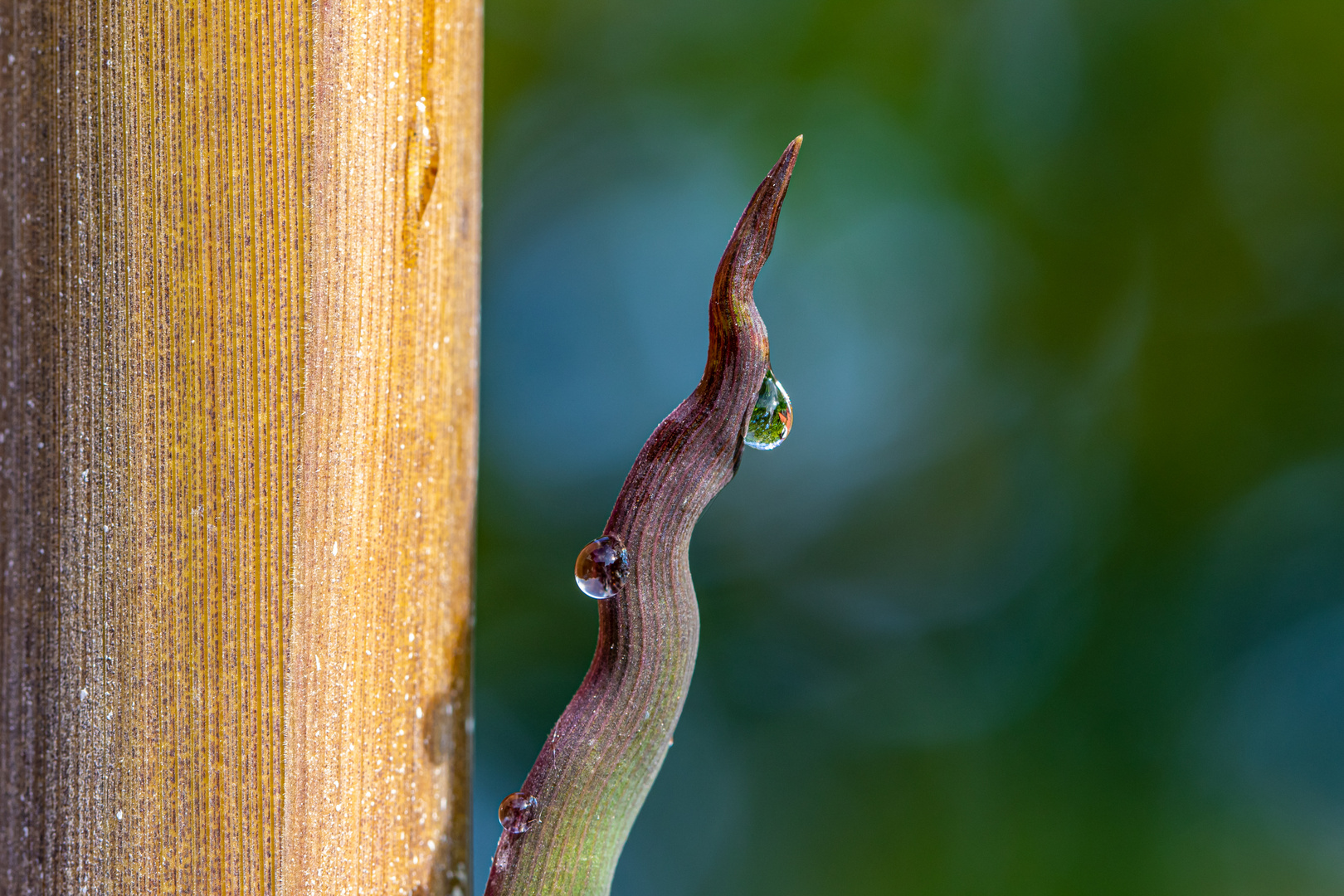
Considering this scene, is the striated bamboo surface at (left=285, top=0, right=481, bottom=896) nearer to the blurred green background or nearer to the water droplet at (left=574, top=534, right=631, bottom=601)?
the water droplet at (left=574, top=534, right=631, bottom=601)

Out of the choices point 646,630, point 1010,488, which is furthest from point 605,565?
point 1010,488

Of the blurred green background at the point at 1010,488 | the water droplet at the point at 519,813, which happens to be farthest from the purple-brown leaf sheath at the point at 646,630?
the blurred green background at the point at 1010,488

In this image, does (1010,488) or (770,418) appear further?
(1010,488)

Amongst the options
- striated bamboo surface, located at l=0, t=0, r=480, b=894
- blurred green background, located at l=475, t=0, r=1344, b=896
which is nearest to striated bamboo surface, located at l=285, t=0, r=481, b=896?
striated bamboo surface, located at l=0, t=0, r=480, b=894

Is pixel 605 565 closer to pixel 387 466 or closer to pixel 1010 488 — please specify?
pixel 387 466

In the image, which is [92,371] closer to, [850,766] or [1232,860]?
[850,766]

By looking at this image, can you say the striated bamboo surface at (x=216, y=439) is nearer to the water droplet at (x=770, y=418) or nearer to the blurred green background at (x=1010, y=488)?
the water droplet at (x=770, y=418)

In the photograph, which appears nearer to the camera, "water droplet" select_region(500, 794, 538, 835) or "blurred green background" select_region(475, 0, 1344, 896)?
"water droplet" select_region(500, 794, 538, 835)
